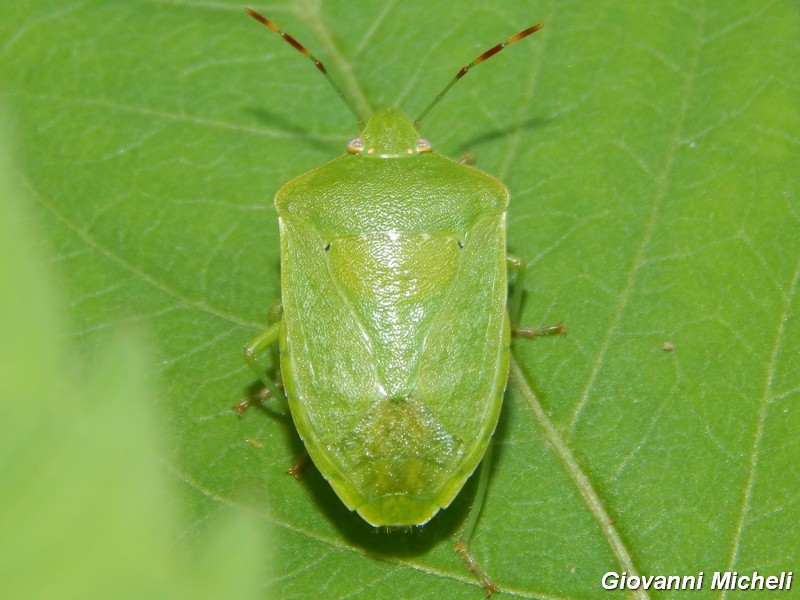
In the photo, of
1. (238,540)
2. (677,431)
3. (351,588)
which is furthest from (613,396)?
(238,540)

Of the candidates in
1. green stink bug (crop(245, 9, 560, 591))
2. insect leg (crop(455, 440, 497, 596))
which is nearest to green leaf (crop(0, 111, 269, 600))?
green stink bug (crop(245, 9, 560, 591))

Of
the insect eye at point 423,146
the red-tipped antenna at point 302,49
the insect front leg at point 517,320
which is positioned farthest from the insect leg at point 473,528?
the red-tipped antenna at point 302,49

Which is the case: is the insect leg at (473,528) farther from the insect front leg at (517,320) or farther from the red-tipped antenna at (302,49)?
the red-tipped antenna at (302,49)

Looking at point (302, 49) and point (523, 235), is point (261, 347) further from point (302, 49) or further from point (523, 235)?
point (302, 49)

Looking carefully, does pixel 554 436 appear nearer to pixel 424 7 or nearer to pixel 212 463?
pixel 212 463

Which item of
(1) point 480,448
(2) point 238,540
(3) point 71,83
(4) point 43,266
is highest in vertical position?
(4) point 43,266

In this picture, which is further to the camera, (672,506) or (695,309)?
(695,309)
